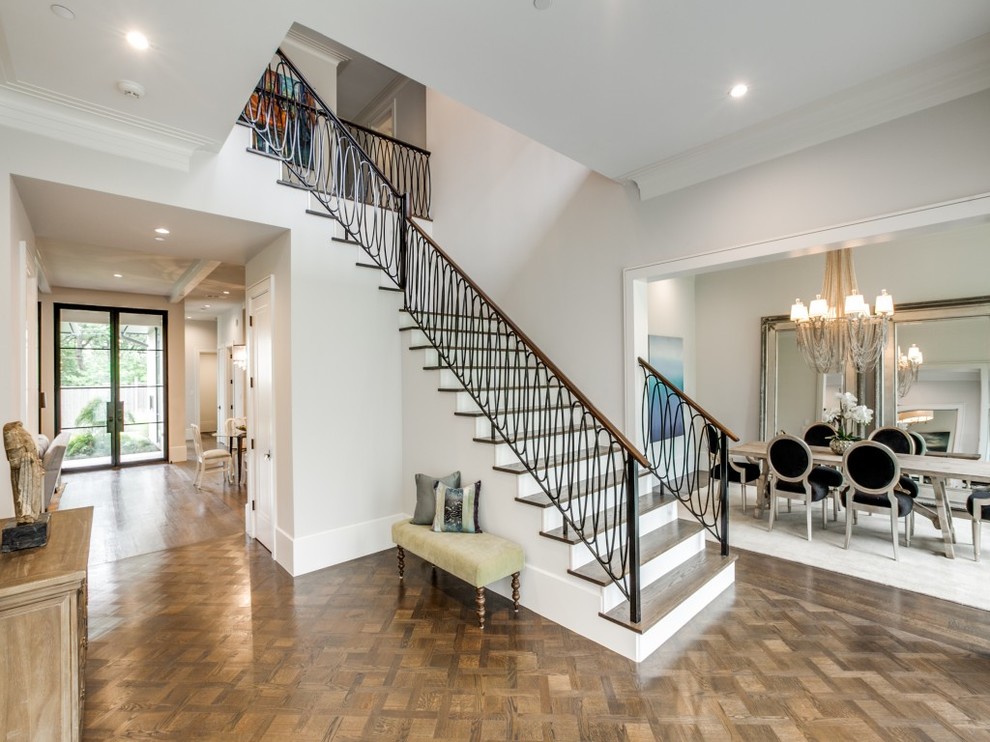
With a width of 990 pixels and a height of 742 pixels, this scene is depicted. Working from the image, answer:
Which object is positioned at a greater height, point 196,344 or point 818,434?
point 196,344

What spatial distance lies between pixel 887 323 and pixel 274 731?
6.92m

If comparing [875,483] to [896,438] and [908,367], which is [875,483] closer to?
[896,438]

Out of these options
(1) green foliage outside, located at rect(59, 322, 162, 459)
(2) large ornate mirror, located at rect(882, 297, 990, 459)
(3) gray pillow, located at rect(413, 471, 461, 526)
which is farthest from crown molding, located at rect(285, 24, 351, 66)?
(2) large ornate mirror, located at rect(882, 297, 990, 459)

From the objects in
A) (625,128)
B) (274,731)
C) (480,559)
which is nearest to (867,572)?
(480,559)

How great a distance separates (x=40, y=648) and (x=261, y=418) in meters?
2.76

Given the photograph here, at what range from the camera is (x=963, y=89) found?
2.51m

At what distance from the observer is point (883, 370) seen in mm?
5602

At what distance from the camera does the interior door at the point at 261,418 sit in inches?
162

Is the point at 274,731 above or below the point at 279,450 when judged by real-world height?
below

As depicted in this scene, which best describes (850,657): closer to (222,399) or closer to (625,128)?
(625,128)

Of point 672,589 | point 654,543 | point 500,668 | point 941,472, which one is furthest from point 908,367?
point 500,668

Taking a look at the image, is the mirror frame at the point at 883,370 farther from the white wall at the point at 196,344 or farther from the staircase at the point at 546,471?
the white wall at the point at 196,344

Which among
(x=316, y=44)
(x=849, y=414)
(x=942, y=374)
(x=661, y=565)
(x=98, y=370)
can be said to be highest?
(x=316, y=44)

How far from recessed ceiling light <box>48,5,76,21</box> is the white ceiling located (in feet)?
0.07
